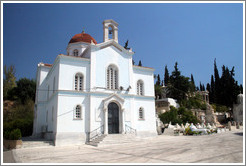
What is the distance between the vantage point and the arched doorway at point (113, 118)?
20.3 meters

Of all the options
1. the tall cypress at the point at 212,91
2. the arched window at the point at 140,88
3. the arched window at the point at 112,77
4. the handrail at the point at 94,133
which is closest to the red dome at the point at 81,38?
the arched window at the point at 112,77

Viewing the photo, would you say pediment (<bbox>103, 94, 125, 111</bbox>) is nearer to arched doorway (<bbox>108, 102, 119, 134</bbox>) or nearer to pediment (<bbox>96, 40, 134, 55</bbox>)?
arched doorway (<bbox>108, 102, 119, 134</bbox>)

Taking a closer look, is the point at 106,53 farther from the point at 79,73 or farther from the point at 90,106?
the point at 90,106

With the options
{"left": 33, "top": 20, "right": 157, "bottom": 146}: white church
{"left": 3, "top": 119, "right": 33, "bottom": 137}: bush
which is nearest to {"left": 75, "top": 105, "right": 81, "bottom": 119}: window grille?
{"left": 33, "top": 20, "right": 157, "bottom": 146}: white church

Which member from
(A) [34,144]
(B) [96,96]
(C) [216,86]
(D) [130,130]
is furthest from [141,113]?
(C) [216,86]

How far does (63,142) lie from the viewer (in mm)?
17453

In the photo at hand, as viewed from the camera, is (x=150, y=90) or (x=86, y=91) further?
(x=150, y=90)

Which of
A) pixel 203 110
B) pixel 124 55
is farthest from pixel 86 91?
pixel 203 110

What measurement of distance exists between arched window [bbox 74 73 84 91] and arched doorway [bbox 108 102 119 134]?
11.8 feet

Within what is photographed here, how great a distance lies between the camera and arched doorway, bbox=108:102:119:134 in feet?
66.5

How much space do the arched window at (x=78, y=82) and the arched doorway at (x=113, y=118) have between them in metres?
3.58

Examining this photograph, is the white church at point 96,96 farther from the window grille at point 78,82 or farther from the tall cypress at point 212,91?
the tall cypress at point 212,91

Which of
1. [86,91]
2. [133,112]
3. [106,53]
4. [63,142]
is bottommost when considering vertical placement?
[63,142]

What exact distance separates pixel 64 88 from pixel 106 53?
6123mm
